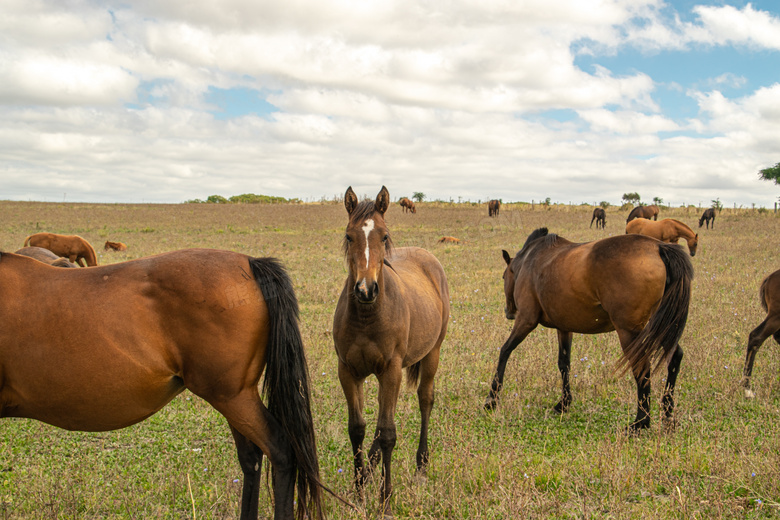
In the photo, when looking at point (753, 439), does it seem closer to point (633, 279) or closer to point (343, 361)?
point (633, 279)

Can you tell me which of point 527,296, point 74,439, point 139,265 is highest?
point 139,265

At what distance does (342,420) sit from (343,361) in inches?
67.2

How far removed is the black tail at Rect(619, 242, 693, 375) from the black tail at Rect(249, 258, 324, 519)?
3.60m

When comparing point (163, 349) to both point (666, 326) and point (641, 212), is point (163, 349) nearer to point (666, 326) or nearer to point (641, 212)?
point (666, 326)

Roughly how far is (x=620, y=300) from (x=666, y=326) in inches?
20.5

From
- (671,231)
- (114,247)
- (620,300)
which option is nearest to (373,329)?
(620,300)

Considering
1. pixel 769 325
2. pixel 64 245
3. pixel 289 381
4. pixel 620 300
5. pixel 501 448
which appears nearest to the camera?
pixel 289 381

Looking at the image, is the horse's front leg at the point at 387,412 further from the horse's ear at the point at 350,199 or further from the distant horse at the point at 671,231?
the distant horse at the point at 671,231

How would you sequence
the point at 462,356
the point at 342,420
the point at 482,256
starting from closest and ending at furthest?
the point at 342,420, the point at 462,356, the point at 482,256

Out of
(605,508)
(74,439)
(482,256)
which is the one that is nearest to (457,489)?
(605,508)

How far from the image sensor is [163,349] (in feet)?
10.5

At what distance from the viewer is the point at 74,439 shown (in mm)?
5109

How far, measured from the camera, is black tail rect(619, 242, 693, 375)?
538 cm

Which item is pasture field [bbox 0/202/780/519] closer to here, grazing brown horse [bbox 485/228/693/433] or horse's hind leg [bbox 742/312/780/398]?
horse's hind leg [bbox 742/312/780/398]
